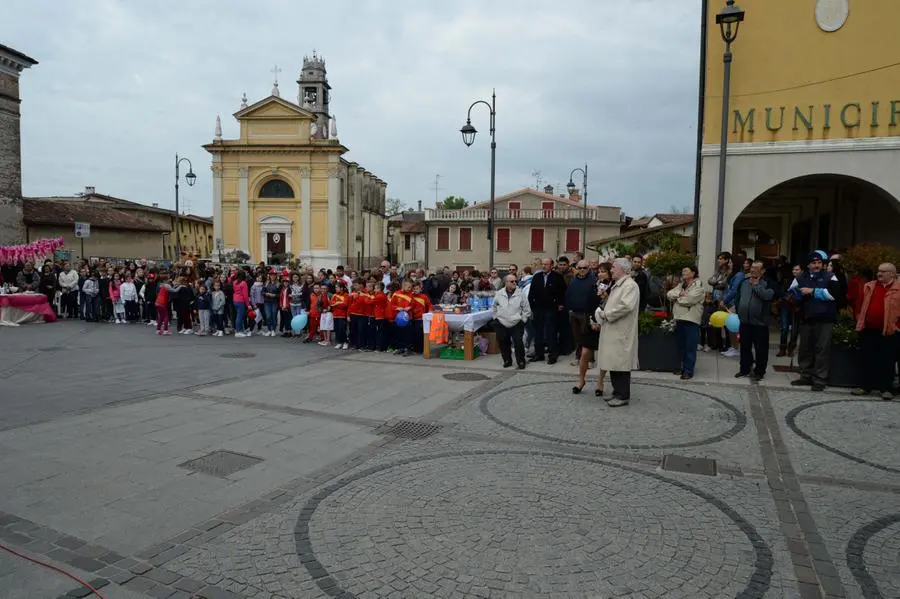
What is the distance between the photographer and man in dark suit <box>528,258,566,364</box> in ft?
39.7

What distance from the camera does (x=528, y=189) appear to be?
59938 mm

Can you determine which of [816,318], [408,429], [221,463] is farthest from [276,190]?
[221,463]

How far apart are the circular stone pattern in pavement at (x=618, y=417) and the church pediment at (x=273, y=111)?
4842cm

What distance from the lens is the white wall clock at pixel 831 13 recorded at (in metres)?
13.6

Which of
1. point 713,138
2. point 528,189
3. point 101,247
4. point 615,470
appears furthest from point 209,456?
point 528,189

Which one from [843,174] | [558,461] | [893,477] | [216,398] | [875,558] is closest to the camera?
[875,558]

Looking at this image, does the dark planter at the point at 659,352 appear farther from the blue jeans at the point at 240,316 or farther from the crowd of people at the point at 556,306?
the blue jeans at the point at 240,316

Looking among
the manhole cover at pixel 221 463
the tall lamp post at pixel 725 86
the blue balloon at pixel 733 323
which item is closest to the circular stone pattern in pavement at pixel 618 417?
the blue balloon at pixel 733 323

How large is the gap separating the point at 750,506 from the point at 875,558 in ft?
3.35

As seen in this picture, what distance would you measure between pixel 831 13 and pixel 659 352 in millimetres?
9113

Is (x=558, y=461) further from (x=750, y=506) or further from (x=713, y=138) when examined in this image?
(x=713, y=138)

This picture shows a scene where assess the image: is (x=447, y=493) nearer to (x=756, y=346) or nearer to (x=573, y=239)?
(x=756, y=346)

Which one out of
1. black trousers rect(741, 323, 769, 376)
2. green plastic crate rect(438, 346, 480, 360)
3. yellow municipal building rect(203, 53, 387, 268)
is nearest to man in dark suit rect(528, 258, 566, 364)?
green plastic crate rect(438, 346, 480, 360)

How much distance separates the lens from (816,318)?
9.65m
